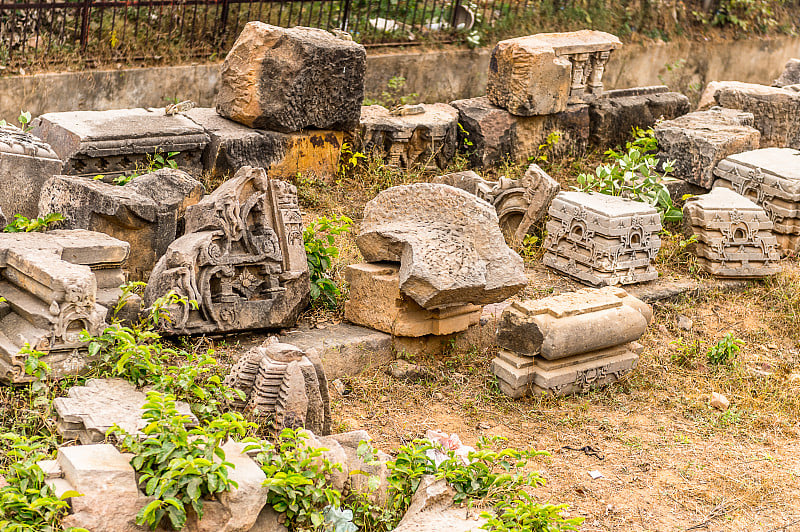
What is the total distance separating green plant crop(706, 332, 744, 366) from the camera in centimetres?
638

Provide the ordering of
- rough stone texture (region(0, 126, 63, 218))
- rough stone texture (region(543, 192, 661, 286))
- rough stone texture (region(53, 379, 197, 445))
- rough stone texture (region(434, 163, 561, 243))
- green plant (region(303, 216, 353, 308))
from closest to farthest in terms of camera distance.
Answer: rough stone texture (region(53, 379, 197, 445)), rough stone texture (region(0, 126, 63, 218)), green plant (region(303, 216, 353, 308)), rough stone texture (region(543, 192, 661, 286)), rough stone texture (region(434, 163, 561, 243))

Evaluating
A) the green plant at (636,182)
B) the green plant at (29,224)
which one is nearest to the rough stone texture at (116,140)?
the green plant at (29,224)

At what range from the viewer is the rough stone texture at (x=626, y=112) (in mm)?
9664

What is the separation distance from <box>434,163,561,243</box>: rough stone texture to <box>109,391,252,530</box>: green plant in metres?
4.14

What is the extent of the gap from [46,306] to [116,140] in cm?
243

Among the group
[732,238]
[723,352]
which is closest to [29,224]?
[723,352]

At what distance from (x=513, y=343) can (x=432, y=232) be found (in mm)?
807

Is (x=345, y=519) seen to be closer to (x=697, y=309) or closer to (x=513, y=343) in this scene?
(x=513, y=343)

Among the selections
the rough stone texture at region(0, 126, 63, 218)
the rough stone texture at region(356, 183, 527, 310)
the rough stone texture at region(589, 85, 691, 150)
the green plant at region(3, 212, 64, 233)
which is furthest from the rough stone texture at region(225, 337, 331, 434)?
the rough stone texture at region(589, 85, 691, 150)

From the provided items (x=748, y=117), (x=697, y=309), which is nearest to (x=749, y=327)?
(x=697, y=309)

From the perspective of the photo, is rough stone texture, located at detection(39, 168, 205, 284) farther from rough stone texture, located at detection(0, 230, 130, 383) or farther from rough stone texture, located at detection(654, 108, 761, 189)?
rough stone texture, located at detection(654, 108, 761, 189)

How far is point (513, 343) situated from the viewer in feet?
18.8

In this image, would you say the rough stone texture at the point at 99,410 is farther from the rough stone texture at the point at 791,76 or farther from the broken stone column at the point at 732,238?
the rough stone texture at the point at 791,76

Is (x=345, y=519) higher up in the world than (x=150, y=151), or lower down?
lower down
